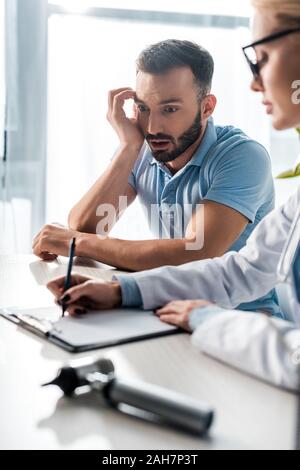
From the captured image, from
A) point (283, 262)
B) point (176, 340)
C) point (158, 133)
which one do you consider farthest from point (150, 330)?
point (158, 133)

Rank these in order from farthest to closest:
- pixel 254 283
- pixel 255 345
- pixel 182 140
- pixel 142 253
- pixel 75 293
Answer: pixel 182 140, pixel 142 253, pixel 254 283, pixel 75 293, pixel 255 345

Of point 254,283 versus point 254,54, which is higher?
point 254,54

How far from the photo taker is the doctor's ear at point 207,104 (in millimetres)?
1980

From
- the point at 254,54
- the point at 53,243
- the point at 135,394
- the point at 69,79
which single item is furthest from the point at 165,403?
the point at 69,79

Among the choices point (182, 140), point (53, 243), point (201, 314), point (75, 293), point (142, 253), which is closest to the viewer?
point (201, 314)

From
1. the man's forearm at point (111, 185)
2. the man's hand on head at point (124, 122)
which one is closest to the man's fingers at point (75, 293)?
the man's forearm at point (111, 185)

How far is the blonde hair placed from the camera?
114 cm

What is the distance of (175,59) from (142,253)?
2.01 ft

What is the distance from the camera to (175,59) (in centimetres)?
190

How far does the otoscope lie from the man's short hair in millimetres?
1243

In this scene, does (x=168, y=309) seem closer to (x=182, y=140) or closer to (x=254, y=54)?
(x=254, y=54)

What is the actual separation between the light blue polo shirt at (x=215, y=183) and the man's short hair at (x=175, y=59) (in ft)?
0.52

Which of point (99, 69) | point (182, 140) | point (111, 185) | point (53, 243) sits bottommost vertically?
point (53, 243)

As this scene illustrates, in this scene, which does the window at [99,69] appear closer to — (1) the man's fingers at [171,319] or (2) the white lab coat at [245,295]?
(2) the white lab coat at [245,295]
